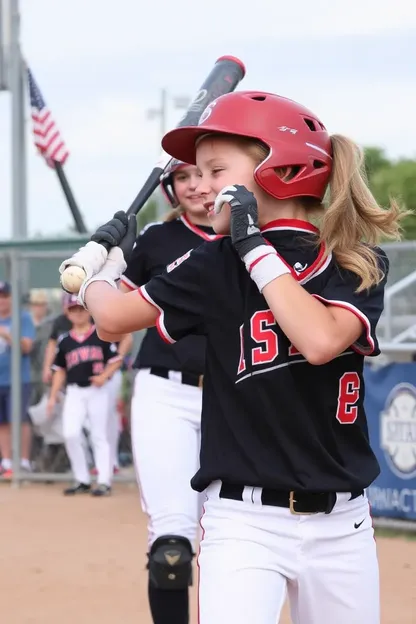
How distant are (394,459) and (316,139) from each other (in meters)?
5.38

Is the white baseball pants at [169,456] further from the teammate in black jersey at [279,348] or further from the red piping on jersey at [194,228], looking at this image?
the teammate in black jersey at [279,348]

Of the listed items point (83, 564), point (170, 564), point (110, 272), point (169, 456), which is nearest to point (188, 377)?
point (169, 456)

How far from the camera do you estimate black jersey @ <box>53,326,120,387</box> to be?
11.2 metres

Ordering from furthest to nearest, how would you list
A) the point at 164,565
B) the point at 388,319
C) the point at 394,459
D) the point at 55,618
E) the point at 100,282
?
1. the point at 388,319
2. the point at 394,459
3. the point at 55,618
4. the point at 164,565
5. the point at 100,282

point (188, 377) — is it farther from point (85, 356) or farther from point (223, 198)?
point (85, 356)

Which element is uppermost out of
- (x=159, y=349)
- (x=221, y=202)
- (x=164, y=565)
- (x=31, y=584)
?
(x=221, y=202)

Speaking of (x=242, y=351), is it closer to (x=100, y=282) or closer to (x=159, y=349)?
(x=100, y=282)

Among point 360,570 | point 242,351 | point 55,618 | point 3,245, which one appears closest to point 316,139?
point 242,351

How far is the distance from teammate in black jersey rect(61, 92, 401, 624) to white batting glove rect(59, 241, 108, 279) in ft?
0.53

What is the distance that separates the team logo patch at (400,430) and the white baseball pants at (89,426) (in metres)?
3.29

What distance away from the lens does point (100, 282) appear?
349 cm

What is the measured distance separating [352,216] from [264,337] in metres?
0.42

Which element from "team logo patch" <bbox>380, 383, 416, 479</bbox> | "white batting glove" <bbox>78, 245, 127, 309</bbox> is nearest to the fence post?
"team logo patch" <bbox>380, 383, 416, 479</bbox>

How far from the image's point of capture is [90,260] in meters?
3.59
